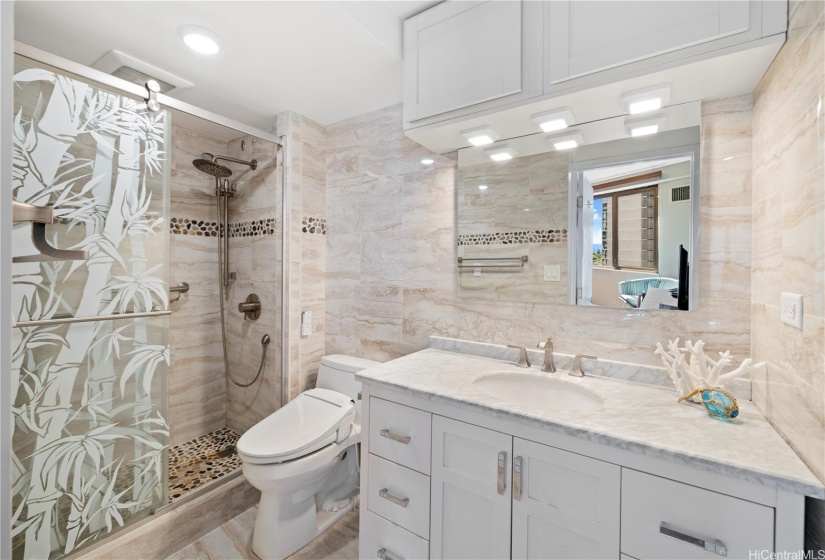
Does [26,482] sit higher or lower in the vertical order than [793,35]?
lower

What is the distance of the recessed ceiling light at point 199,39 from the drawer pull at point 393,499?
76.4 inches

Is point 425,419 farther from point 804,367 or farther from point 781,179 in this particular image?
point 781,179

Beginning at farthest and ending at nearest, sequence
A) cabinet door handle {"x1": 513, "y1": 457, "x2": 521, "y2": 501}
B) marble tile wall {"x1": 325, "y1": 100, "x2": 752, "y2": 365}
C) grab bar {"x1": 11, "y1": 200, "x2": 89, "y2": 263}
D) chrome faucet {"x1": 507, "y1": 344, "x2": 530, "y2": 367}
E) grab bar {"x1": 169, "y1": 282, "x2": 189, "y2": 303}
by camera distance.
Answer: grab bar {"x1": 169, "y1": 282, "x2": 189, "y2": 303}, chrome faucet {"x1": 507, "y1": 344, "x2": 530, "y2": 367}, marble tile wall {"x1": 325, "y1": 100, "x2": 752, "y2": 365}, cabinet door handle {"x1": 513, "y1": 457, "x2": 521, "y2": 501}, grab bar {"x1": 11, "y1": 200, "x2": 89, "y2": 263}

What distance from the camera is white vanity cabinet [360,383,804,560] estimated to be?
0.85 metres

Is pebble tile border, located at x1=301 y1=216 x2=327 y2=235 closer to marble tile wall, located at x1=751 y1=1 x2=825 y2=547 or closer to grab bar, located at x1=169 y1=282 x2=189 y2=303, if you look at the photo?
grab bar, located at x1=169 y1=282 x2=189 y2=303

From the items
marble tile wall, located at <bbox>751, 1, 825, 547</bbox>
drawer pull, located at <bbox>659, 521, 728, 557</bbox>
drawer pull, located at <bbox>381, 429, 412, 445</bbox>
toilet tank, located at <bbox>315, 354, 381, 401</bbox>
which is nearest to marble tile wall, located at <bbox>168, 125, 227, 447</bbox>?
toilet tank, located at <bbox>315, 354, 381, 401</bbox>

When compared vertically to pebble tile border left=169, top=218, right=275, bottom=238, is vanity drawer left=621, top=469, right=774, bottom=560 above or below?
below

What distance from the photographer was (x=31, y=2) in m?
1.31

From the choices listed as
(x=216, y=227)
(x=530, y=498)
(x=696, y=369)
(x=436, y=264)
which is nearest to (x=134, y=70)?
(x=216, y=227)

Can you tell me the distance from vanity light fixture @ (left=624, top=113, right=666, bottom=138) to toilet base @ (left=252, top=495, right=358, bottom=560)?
2161mm

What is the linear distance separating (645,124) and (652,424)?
105 cm

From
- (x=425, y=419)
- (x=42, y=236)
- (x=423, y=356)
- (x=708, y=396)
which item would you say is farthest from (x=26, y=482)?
(x=708, y=396)

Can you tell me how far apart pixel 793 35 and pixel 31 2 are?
239cm

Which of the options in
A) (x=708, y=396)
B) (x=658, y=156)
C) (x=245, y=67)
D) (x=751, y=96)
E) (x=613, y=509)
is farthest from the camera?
(x=245, y=67)
